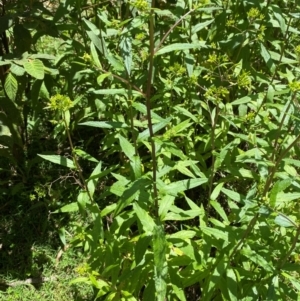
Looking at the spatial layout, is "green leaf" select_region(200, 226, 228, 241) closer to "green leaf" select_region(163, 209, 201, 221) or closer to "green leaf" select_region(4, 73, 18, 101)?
"green leaf" select_region(163, 209, 201, 221)

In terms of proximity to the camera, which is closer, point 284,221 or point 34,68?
point 284,221

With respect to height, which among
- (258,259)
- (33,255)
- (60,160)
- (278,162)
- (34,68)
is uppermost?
(34,68)

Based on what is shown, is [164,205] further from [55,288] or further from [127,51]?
[55,288]

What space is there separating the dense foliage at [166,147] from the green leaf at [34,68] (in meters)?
0.01

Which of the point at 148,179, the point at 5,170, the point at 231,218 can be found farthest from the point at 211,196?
the point at 5,170

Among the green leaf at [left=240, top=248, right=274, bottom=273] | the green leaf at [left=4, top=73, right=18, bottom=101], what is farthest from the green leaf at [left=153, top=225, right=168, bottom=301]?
the green leaf at [left=4, top=73, right=18, bottom=101]

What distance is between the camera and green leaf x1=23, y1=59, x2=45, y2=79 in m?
2.44

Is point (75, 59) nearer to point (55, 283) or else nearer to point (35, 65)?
point (35, 65)

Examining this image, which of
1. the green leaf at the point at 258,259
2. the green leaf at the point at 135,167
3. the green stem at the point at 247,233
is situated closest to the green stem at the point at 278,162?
the green stem at the point at 247,233

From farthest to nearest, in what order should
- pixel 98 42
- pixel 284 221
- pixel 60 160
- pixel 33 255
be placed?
1. pixel 33 255
2. pixel 98 42
3. pixel 60 160
4. pixel 284 221

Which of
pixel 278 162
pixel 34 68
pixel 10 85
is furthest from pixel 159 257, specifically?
pixel 10 85

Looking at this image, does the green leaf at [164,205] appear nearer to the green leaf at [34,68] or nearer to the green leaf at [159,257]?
the green leaf at [159,257]

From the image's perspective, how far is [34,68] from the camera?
247cm

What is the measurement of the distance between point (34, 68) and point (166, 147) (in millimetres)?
933
